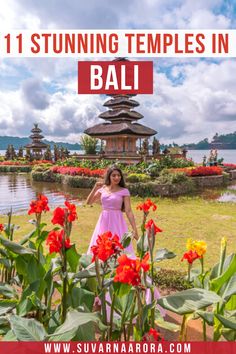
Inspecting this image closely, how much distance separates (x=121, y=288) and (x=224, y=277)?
71 centimetres

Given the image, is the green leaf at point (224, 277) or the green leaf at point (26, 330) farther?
the green leaf at point (224, 277)

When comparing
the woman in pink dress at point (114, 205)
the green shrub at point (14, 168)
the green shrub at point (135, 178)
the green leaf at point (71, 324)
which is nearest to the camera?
the green leaf at point (71, 324)

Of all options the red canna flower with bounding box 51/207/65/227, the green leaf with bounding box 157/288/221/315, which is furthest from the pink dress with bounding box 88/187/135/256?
the green leaf with bounding box 157/288/221/315

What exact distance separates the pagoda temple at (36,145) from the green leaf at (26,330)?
41.0 meters

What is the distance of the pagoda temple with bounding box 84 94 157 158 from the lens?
26.7m

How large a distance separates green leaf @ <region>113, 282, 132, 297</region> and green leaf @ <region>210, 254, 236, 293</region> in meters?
0.58

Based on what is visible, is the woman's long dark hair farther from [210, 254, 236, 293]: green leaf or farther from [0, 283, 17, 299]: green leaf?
[210, 254, 236, 293]: green leaf

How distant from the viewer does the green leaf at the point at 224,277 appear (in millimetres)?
2137

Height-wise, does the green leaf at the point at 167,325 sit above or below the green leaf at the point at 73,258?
below

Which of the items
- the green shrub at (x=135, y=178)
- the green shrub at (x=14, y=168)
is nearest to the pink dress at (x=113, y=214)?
the green shrub at (x=135, y=178)

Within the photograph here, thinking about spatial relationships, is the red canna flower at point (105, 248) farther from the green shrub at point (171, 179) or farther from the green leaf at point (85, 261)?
the green shrub at point (171, 179)

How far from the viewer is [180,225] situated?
8062 millimetres

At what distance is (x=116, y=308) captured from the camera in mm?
2490

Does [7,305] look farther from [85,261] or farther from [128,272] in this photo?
[128,272]
